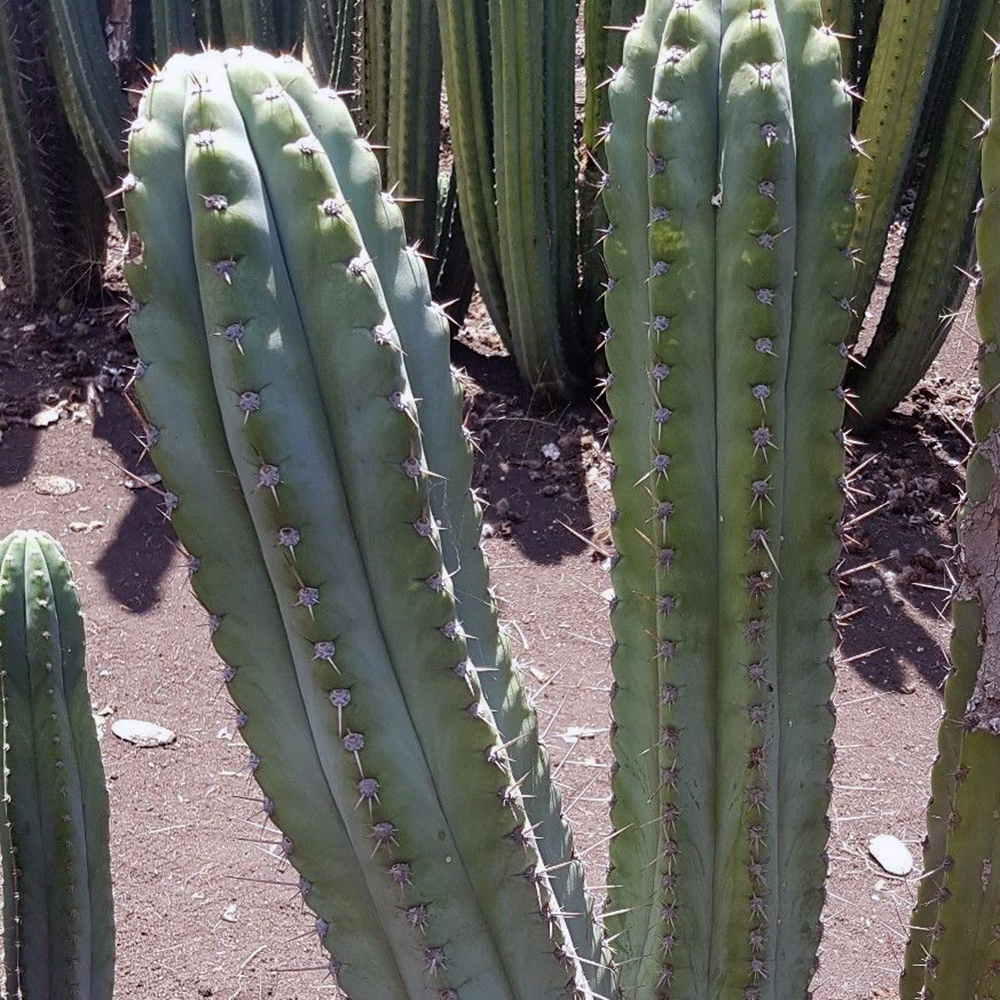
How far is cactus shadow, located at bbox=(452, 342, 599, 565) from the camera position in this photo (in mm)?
4348

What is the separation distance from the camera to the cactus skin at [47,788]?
6.75 ft

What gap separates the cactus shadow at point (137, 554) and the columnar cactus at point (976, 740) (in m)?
2.90

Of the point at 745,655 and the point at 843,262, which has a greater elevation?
the point at 843,262

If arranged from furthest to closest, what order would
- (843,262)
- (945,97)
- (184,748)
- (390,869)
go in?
1. (945,97)
2. (184,748)
3. (843,262)
4. (390,869)

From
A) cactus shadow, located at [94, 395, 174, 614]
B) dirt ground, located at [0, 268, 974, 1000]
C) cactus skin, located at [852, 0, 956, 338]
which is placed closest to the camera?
dirt ground, located at [0, 268, 974, 1000]

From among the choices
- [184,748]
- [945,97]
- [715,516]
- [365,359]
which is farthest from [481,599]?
[945,97]

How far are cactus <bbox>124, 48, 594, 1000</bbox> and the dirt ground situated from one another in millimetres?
646

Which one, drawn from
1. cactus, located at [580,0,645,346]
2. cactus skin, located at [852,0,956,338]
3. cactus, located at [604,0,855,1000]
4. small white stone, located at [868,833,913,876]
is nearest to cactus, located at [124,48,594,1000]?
cactus, located at [604,0,855,1000]

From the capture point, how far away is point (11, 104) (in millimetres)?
5293

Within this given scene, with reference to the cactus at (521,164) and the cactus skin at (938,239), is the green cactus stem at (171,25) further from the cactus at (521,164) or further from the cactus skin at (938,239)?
the cactus skin at (938,239)

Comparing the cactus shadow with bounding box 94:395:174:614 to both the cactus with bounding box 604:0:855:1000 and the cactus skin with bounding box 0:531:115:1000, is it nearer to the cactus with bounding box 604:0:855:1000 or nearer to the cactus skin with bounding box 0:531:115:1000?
the cactus skin with bounding box 0:531:115:1000

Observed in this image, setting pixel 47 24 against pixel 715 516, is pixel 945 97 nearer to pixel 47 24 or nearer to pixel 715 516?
pixel 715 516

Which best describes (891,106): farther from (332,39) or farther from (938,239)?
(332,39)

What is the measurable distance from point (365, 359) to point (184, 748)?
2533 mm
